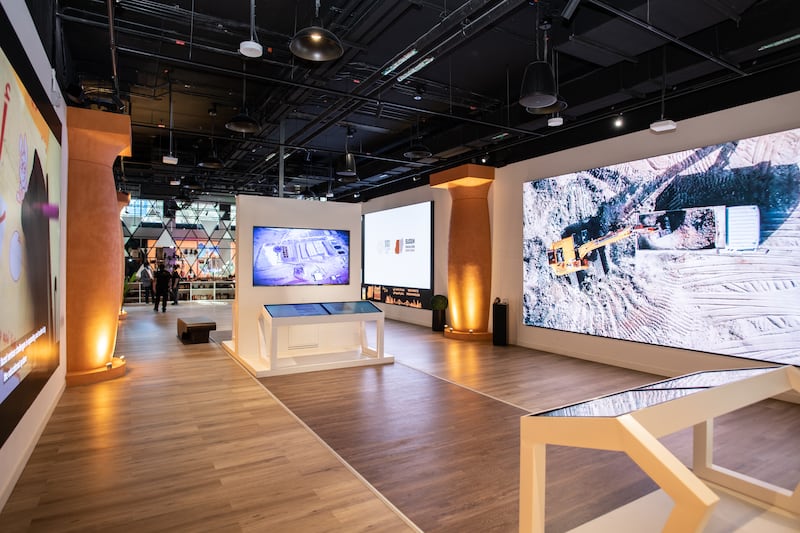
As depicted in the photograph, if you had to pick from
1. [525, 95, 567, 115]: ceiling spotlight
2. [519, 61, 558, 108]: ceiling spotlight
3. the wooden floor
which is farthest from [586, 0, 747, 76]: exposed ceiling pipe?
the wooden floor

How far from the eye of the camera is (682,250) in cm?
641

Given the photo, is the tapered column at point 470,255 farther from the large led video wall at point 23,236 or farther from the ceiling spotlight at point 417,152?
the large led video wall at point 23,236

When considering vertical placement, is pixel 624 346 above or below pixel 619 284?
below

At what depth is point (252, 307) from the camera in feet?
24.9

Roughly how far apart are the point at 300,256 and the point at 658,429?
6.76 m

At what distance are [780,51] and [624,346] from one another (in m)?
4.26

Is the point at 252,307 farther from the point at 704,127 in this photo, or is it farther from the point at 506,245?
the point at 704,127

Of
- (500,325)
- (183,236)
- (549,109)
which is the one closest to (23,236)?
(549,109)

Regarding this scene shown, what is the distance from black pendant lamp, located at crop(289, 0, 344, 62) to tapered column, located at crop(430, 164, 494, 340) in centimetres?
565

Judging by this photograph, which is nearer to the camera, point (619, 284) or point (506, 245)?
point (619, 284)

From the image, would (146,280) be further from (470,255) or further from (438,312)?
(470,255)

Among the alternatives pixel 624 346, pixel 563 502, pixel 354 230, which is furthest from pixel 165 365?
pixel 624 346

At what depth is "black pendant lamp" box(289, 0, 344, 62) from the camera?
3938 millimetres

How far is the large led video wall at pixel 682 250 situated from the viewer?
5488 millimetres
